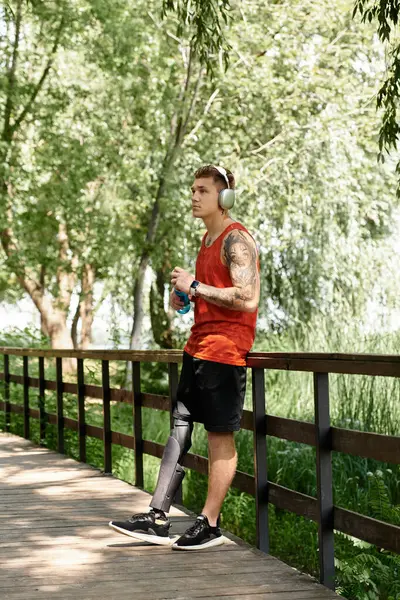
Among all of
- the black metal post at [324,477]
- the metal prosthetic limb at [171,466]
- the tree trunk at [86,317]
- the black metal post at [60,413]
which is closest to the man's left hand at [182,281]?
the metal prosthetic limb at [171,466]

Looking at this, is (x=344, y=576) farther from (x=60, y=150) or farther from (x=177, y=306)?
(x=60, y=150)

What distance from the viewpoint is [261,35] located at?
2209cm

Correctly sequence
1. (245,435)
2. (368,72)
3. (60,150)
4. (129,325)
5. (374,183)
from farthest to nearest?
(129,325) < (368,72) < (374,183) < (60,150) < (245,435)

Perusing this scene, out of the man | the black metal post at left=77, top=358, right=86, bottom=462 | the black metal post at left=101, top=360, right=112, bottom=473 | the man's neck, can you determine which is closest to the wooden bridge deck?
the man

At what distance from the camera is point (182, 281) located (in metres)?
5.59

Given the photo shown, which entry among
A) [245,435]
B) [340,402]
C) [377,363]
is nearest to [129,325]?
[245,435]

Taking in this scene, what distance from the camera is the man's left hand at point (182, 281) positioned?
555 centimetres

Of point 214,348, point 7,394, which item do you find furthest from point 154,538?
point 7,394

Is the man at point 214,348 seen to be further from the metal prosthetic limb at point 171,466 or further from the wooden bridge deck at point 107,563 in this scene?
the wooden bridge deck at point 107,563

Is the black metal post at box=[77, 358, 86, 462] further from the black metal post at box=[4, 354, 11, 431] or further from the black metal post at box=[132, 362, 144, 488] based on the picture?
the black metal post at box=[4, 354, 11, 431]

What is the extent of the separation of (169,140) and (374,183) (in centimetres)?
407

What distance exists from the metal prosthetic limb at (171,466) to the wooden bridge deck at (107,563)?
0.24 m

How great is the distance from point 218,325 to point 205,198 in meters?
0.65

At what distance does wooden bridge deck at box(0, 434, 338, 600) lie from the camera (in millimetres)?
4781
